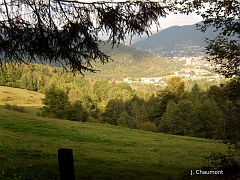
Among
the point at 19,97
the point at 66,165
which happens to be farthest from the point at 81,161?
the point at 19,97

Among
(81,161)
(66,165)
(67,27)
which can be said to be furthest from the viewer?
(81,161)

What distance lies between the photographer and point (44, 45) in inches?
232

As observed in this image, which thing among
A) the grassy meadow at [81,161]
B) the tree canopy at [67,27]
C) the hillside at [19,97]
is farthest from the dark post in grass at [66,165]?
the hillside at [19,97]

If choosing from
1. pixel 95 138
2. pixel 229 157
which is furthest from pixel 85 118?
pixel 229 157

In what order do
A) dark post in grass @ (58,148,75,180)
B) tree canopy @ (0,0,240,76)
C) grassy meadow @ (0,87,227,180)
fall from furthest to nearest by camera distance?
grassy meadow @ (0,87,227,180), tree canopy @ (0,0,240,76), dark post in grass @ (58,148,75,180)

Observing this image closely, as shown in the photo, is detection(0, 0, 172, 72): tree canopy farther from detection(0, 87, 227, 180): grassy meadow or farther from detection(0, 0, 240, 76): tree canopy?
detection(0, 87, 227, 180): grassy meadow

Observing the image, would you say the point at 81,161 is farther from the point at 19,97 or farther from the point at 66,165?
the point at 19,97

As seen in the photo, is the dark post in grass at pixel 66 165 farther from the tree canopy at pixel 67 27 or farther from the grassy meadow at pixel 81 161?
the grassy meadow at pixel 81 161

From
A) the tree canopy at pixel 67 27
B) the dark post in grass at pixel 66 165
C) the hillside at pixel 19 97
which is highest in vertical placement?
the tree canopy at pixel 67 27

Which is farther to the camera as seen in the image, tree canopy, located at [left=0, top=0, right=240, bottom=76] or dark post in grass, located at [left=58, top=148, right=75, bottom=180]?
tree canopy, located at [left=0, top=0, right=240, bottom=76]

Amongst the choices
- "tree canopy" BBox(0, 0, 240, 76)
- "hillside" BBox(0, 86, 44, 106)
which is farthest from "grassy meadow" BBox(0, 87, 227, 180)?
"hillside" BBox(0, 86, 44, 106)

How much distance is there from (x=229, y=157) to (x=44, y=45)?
6665 mm

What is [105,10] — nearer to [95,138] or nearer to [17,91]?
[95,138]

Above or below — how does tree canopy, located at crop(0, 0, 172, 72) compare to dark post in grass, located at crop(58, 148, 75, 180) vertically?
above
